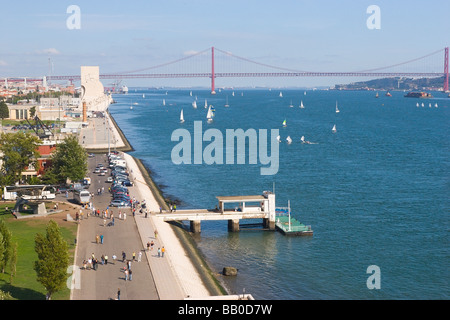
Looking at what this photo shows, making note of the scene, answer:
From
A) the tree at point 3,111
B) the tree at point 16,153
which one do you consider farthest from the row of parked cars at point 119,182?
the tree at point 3,111

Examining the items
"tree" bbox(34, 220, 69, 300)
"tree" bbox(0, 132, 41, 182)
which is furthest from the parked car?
"tree" bbox(34, 220, 69, 300)

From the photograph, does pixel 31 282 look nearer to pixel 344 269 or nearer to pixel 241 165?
pixel 344 269

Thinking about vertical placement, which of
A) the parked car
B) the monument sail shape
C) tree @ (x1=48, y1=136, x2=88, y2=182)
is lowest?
the parked car

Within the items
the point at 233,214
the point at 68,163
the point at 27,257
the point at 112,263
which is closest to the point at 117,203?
the point at 233,214

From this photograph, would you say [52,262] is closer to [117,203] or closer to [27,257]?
[27,257]

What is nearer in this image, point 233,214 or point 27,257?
point 27,257

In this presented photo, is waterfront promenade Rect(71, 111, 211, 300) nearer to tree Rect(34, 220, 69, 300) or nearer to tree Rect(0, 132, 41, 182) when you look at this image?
tree Rect(34, 220, 69, 300)

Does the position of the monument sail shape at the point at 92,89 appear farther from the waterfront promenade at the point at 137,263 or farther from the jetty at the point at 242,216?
the waterfront promenade at the point at 137,263
